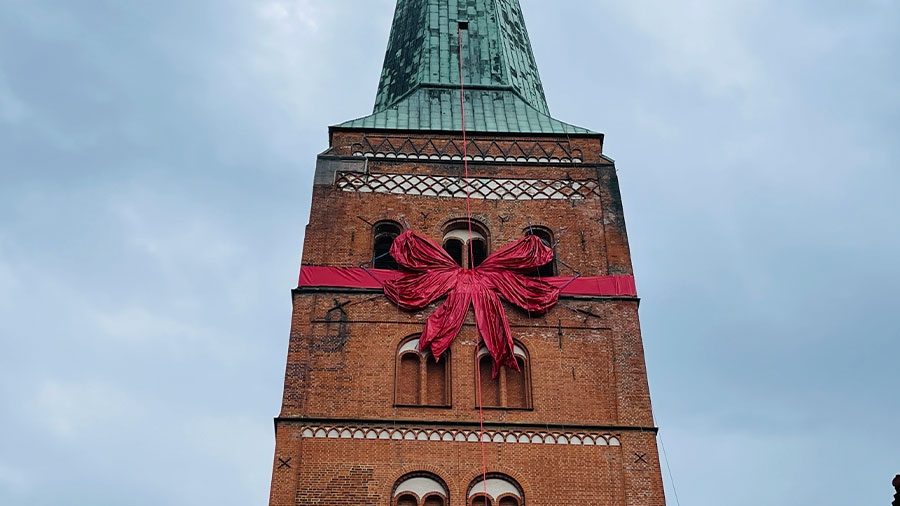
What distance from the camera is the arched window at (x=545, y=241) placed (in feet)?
81.7

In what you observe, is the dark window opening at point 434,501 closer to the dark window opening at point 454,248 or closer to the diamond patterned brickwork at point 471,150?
the dark window opening at point 454,248

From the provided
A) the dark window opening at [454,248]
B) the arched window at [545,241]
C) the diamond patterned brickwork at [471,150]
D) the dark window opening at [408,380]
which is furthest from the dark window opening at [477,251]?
the dark window opening at [408,380]

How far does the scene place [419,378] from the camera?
22.7 meters

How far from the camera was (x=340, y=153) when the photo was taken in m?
26.8

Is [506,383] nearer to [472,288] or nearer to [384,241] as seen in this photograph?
[472,288]

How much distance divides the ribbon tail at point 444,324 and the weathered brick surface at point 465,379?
0.20 m

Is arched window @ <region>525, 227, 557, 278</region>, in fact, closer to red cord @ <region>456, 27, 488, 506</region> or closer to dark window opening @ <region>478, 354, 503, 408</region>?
red cord @ <region>456, 27, 488, 506</region>

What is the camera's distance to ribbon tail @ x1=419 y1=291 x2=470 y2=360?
23000mm

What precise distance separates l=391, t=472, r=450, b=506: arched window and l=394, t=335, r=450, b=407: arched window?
152cm

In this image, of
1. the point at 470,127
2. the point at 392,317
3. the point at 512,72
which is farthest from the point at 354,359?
the point at 512,72

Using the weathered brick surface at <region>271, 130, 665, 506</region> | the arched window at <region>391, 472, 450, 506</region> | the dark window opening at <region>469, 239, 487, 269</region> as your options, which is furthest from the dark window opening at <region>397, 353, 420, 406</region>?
the dark window opening at <region>469, 239, 487, 269</region>

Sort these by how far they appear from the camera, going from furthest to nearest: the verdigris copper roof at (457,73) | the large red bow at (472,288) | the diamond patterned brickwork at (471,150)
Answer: the verdigris copper roof at (457,73) < the diamond patterned brickwork at (471,150) < the large red bow at (472,288)

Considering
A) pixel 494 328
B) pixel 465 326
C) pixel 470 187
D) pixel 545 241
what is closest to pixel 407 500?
pixel 465 326

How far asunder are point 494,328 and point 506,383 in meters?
1.14
